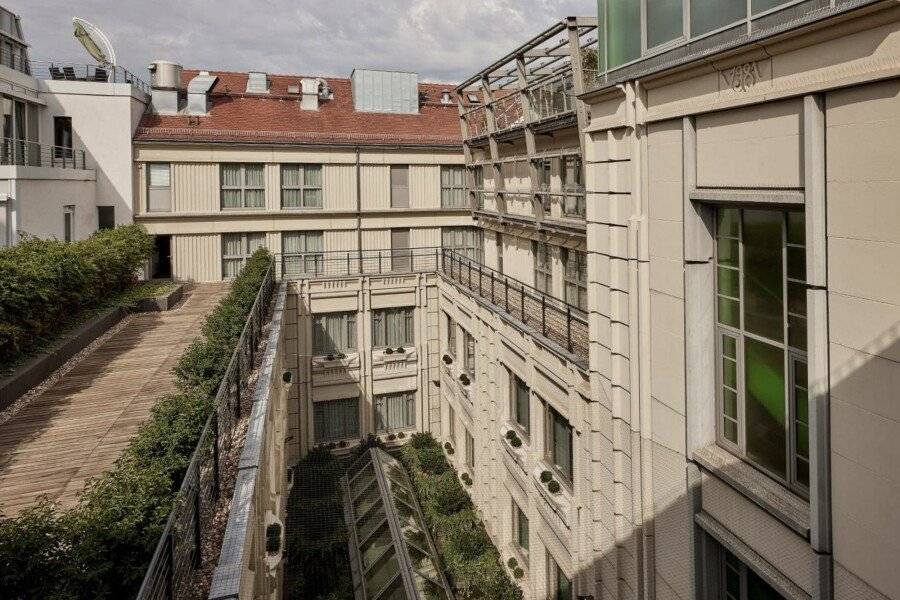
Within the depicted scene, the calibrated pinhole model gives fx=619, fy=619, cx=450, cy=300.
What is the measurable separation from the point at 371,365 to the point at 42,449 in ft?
55.5

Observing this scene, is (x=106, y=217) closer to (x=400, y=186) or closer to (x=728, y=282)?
(x=400, y=186)

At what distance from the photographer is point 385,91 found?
1252 inches

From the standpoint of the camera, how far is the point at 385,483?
20.5 metres

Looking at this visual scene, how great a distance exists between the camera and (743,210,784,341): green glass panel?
23.1ft

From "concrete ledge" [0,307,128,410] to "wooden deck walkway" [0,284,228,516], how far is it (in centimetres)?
33

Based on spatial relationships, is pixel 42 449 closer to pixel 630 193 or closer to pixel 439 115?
pixel 630 193

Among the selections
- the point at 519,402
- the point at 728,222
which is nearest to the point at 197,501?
the point at 728,222

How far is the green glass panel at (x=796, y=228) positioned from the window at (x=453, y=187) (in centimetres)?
2341

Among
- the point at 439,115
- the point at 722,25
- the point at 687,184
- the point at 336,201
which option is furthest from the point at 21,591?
the point at 439,115

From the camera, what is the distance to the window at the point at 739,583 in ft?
24.8

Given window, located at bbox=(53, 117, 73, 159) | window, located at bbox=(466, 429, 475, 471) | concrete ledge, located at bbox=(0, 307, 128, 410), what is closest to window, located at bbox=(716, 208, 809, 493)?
concrete ledge, located at bbox=(0, 307, 128, 410)

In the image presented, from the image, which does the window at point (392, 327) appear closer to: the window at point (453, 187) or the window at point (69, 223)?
the window at point (453, 187)

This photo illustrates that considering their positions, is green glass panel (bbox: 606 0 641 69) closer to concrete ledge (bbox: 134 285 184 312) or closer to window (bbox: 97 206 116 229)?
concrete ledge (bbox: 134 285 184 312)

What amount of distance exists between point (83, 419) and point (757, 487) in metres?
10.5
